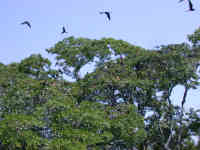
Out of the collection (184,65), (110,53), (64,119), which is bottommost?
(64,119)

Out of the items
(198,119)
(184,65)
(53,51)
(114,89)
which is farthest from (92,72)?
(198,119)

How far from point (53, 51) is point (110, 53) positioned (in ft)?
13.9

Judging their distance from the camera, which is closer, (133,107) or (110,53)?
(133,107)

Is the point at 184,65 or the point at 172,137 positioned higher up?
the point at 184,65

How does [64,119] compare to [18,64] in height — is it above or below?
below

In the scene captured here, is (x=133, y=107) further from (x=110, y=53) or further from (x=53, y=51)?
(x=53, y=51)

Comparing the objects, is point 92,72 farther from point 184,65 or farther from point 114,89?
point 184,65

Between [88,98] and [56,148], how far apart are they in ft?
23.0

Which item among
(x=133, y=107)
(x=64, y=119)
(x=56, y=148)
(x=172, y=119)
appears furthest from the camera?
(x=172, y=119)

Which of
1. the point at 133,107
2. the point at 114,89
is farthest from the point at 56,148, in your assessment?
the point at 114,89

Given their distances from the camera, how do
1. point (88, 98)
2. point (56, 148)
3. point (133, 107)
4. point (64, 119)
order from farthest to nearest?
1. point (88, 98)
2. point (133, 107)
3. point (64, 119)
4. point (56, 148)

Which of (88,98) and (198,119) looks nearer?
(88,98)

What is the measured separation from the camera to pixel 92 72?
2275cm

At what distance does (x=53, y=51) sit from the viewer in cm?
2492
